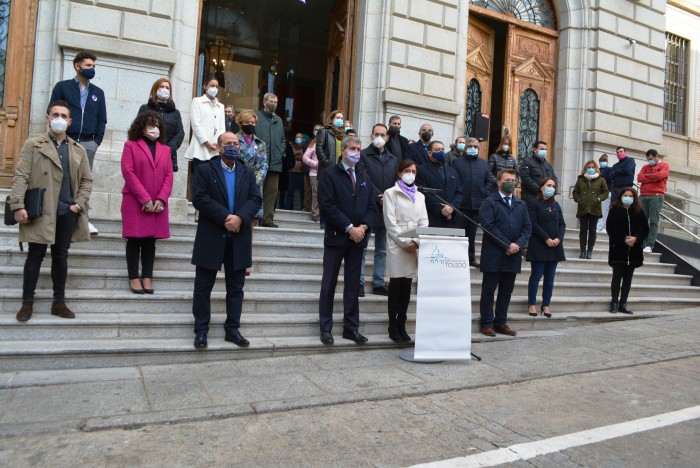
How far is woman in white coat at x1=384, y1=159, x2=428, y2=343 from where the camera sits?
648 centimetres

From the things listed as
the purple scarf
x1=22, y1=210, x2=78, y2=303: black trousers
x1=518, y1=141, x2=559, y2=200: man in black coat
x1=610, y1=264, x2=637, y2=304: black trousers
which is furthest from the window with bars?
Answer: x1=22, y1=210, x2=78, y2=303: black trousers

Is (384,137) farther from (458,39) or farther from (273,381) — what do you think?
(458,39)

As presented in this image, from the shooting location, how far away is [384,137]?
25.4 feet

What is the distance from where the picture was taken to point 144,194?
6395 mm

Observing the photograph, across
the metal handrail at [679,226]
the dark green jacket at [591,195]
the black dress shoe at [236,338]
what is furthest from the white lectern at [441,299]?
the metal handrail at [679,226]

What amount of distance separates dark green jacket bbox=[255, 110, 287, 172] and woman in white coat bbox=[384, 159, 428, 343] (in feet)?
8.30

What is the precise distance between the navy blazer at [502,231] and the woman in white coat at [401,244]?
1059 millimetres

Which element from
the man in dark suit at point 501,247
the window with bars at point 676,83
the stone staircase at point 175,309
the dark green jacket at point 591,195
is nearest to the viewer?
the stone staircase at point 175,309

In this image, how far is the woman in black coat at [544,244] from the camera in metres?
8.13

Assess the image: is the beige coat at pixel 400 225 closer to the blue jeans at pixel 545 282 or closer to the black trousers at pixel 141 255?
the blue jeans at pixel 545 282

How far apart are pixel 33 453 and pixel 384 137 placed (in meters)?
5.35

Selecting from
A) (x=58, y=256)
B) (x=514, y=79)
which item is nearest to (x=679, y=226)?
(x=514, y=79)

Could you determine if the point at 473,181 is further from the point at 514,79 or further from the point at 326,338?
the point at 514,79

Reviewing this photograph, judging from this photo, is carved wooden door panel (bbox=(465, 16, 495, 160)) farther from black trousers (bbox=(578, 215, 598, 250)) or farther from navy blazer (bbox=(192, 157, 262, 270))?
navy blazer (bbox=(192, 157, 262, 270))
